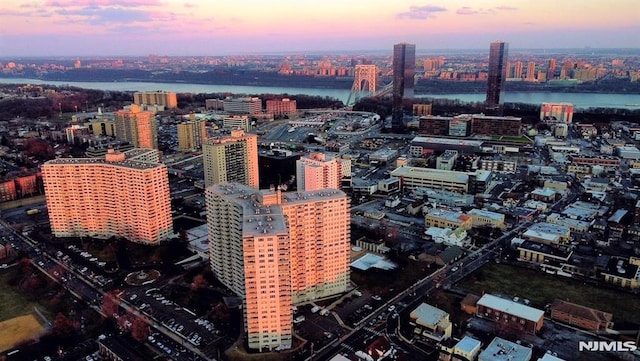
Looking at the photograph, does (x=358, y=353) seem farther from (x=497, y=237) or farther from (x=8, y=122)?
(x=8, y=122)

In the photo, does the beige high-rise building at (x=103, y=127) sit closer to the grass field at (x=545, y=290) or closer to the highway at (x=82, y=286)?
the highway at (x=82, y=286)

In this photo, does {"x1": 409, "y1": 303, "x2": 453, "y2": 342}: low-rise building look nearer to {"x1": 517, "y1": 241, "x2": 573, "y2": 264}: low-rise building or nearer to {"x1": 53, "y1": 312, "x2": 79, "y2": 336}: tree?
{"x1": 517, "y1": 241, "x2": 573, "y2": 264}: low-rise building

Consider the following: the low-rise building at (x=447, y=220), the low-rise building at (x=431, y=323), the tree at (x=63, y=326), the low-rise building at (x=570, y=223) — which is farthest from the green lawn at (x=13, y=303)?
the low-rise building at (x=570, y=223)

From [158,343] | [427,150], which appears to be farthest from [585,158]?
[158,343]

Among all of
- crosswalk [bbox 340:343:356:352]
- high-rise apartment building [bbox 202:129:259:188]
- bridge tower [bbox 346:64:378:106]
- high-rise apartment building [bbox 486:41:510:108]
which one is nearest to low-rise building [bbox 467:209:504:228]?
crosswalk [bbox 340:343:356:352]

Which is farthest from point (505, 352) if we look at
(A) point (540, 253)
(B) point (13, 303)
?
(B) point (13, 303)

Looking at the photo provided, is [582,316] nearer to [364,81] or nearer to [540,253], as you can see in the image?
[540,253]
